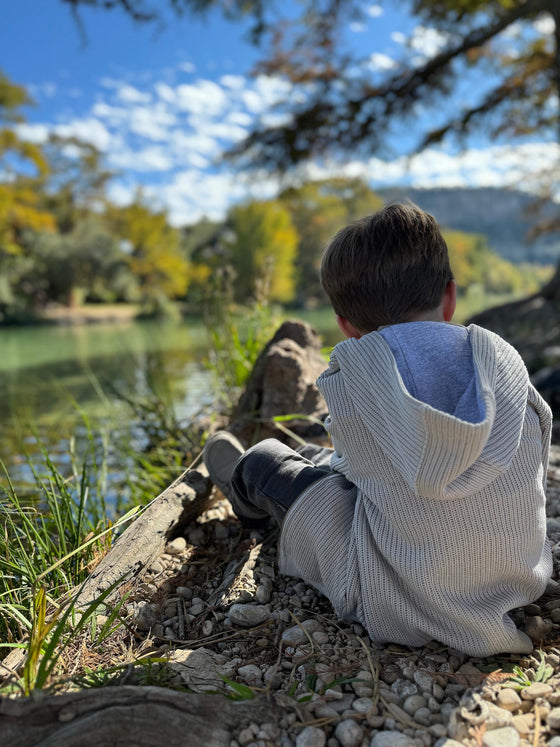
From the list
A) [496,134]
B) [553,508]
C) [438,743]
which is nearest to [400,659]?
[438,743]

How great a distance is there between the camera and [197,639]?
124 cm

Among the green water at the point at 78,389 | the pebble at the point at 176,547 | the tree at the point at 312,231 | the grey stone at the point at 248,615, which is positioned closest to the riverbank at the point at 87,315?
the tree at the point at 312,231

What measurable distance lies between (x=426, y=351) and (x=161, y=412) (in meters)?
2.33

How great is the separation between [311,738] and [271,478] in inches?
24.0

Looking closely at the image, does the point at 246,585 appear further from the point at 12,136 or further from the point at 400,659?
the point at 12,136

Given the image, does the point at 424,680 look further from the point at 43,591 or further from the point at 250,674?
the point at 43,591

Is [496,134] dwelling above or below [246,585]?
above

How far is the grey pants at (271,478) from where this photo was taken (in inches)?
53.0

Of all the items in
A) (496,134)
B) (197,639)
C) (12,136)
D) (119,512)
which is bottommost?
(119,512)

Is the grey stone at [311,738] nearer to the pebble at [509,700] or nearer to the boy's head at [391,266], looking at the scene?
the pebble at [509,700]

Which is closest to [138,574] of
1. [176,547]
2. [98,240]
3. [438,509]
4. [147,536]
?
[147,536]

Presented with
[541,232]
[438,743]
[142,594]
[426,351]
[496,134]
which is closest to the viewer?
[438,743]

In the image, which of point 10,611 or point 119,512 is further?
point 119,512

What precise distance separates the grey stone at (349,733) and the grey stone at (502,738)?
0.19m
